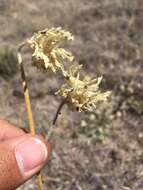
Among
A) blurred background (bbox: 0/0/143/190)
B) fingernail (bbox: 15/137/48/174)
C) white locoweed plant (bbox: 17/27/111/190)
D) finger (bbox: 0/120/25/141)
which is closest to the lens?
white locoweed plant (bbox: 17/27/111/190)

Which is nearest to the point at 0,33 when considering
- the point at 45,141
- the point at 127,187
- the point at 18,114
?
the point at 18,114

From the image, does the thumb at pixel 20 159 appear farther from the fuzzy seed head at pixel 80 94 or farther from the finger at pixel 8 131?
the finger at pixel 8 131

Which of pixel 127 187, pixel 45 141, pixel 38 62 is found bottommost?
pixel 127 187

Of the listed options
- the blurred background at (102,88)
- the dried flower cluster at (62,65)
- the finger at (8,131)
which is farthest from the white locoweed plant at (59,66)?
the blurred background at (102,88)

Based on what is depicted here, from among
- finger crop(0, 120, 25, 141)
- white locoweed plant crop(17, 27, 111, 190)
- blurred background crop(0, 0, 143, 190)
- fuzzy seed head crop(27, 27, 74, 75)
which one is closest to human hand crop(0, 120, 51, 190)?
white locoweed plant crop(17, 27, 111, 190)

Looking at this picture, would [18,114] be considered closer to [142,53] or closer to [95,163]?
[95,163]

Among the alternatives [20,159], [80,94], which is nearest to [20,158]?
[20,159]

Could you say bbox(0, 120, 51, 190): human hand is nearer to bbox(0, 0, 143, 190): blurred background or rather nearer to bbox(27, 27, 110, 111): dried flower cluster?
bbox(27, 27, 110, 111): dried flower cluster

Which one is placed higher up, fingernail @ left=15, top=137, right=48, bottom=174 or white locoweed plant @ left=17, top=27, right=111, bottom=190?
white locoweed plant @ left=17, top=27, right=111, bottom=190
